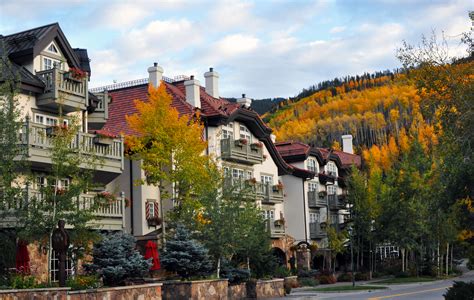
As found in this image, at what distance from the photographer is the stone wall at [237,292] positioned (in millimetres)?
33906

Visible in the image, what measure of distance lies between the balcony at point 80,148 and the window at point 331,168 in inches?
1343

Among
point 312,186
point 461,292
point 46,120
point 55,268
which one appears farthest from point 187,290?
point 312,186

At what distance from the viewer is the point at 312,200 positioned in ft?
192

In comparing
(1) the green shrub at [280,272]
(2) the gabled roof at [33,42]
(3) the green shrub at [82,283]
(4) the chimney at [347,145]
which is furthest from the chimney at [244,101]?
(4) the chimney at [347,145]

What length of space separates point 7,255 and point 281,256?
99.5 feet

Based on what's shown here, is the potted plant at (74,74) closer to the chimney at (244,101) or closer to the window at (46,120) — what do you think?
the window at (46,120)

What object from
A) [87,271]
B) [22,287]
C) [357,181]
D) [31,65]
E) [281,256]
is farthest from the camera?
[357,181]

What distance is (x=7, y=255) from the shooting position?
26.8 m

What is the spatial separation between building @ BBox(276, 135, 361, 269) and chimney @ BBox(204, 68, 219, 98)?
1159 centimetres

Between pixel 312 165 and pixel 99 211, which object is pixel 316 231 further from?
pixel 99 211

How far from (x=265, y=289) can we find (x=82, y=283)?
44.4 ft

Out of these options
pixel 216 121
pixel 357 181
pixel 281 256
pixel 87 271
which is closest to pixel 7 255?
pixel 87 271

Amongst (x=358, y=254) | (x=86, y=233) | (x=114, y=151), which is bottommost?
(x=358, y=254)

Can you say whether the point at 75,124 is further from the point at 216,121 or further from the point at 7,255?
the point at 216,121
